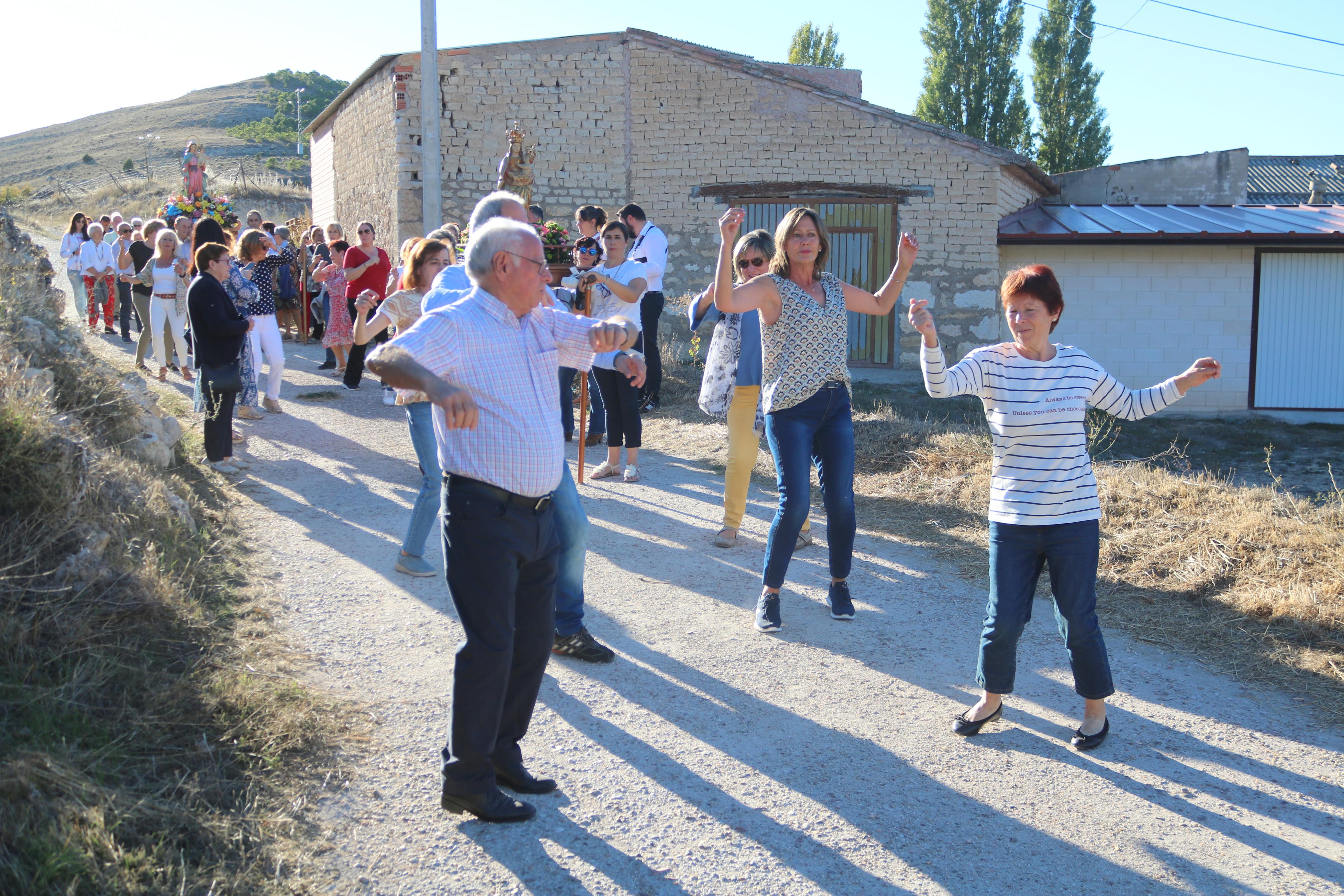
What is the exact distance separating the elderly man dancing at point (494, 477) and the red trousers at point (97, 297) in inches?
600

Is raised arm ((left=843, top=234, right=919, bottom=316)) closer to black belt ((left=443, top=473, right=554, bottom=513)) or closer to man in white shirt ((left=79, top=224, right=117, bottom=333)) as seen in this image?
black belt ((left=443, top=473, right=554, bottom=513))

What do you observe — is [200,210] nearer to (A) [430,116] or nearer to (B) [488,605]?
(A) [430,116]

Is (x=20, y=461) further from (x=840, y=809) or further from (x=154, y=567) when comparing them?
(x=840, y=809)

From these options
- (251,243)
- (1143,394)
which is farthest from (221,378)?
(1143,394)

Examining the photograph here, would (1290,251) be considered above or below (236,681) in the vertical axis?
above

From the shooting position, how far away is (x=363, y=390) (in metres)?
11.6

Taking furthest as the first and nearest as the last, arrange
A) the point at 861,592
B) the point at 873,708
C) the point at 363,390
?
the point at 363,390 → the point at 861,592 → the point at 873,708

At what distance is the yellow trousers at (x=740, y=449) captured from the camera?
6.08 meters

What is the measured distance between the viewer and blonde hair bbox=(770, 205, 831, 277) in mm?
4699

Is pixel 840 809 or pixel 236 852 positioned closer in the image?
pixel 236 852

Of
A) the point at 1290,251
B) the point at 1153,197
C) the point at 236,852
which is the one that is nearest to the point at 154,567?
the point at 236,852

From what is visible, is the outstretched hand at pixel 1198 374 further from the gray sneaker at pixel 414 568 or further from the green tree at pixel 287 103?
the green tree at pixel 287 103

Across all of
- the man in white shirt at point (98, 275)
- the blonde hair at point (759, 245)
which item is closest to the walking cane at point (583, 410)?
the blonde hair at point (759, 245)

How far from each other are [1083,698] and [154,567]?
3.91 meters
